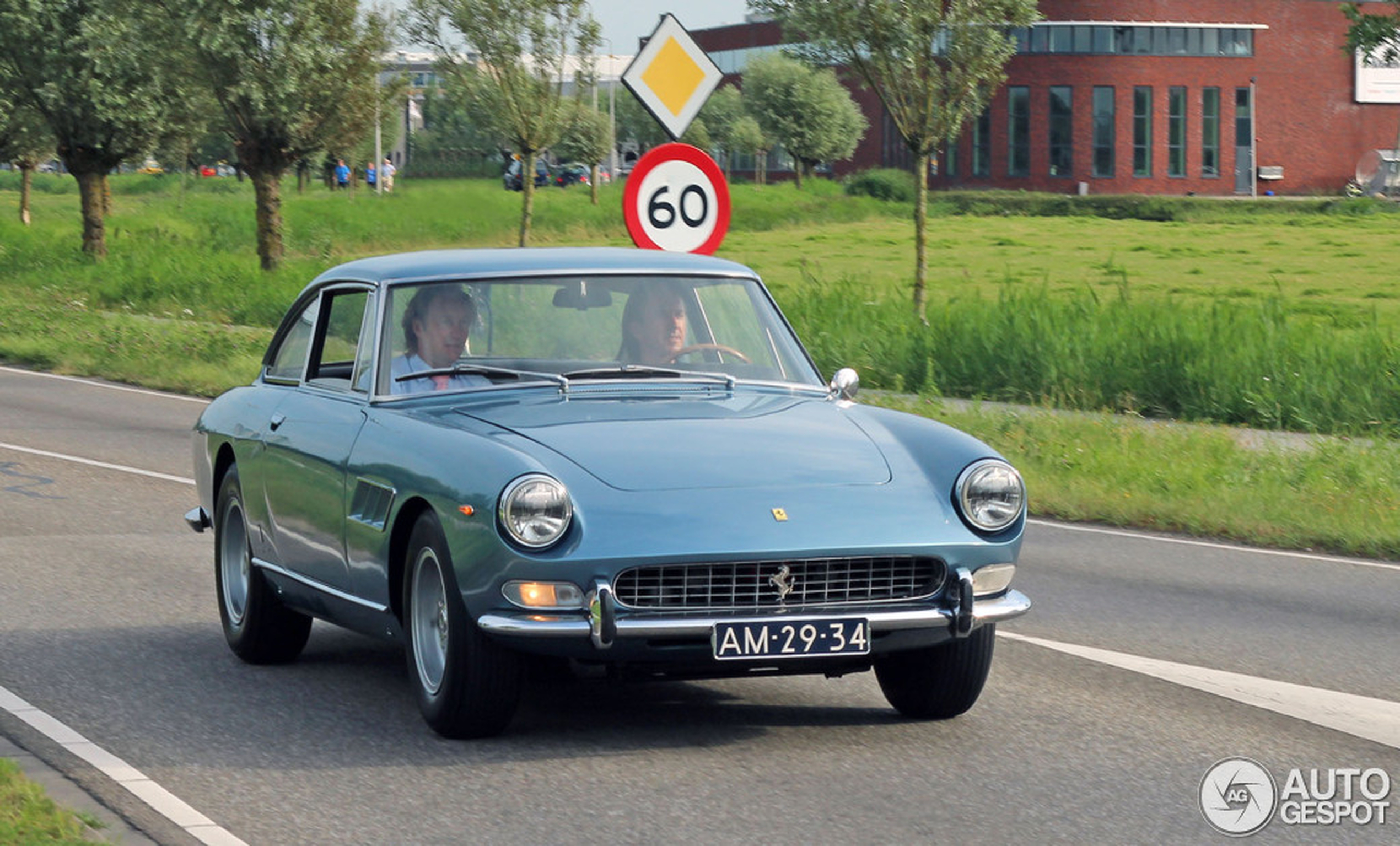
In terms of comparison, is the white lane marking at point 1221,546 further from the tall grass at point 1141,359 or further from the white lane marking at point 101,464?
the white lane marking at point 101,464

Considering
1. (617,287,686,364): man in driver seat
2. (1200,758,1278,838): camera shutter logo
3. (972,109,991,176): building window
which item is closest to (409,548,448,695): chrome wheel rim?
(617,287,686,364): man in driver seat

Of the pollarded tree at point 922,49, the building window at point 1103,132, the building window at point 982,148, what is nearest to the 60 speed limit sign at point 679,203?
the pollarded tree at point 922,49

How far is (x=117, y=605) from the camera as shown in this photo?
915cm

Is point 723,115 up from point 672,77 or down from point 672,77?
up

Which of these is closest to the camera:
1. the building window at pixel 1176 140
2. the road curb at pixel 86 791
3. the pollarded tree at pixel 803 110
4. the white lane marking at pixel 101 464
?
the road curb at pixel 86 791

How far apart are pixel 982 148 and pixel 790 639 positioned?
9570 centimetres

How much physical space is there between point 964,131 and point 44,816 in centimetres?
9399

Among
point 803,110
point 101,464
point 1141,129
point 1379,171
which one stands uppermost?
point 803,110

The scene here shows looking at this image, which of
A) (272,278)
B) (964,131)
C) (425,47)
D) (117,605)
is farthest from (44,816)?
(964,131)

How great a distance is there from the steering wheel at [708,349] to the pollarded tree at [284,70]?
25781 millimetres

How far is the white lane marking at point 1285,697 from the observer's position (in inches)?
262

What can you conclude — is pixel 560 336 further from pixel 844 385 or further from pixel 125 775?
pixel 125 775

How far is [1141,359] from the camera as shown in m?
20.0

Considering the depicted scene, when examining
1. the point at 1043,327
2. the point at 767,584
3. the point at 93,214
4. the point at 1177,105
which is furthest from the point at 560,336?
the point at 1177,105
